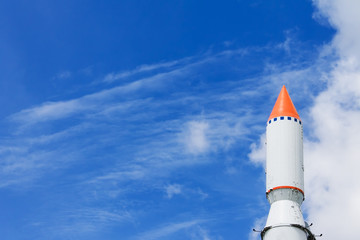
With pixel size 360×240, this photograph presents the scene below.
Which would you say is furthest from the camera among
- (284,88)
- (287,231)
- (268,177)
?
(284,88)

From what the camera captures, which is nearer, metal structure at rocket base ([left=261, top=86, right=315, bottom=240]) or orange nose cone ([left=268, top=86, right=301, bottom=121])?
metal structure at rocket base ([left=261, top=86, right=315, bottom=240])

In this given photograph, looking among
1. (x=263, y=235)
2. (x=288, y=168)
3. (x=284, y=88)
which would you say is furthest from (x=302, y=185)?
(x=284, y=88)

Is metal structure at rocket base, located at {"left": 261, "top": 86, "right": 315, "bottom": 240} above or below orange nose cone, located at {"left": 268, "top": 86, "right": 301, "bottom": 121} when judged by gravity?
below

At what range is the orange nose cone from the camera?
119 ft

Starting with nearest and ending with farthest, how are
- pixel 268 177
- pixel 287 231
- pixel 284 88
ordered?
pixel 287 231, pixel 268 177, pixel 284 88

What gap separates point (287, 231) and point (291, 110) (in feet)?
25.3

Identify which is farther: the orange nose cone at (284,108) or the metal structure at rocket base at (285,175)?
the orange nose cone at (284,108)

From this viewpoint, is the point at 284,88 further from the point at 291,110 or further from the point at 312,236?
the point at 312,236

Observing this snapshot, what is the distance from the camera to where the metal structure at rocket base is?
32.9m

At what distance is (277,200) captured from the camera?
3406 cm

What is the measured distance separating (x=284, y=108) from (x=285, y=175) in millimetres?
4434

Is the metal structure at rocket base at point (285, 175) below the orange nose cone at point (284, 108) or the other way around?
below

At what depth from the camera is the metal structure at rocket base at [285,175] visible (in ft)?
108

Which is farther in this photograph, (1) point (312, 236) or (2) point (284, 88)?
(2) point (284, 88)
